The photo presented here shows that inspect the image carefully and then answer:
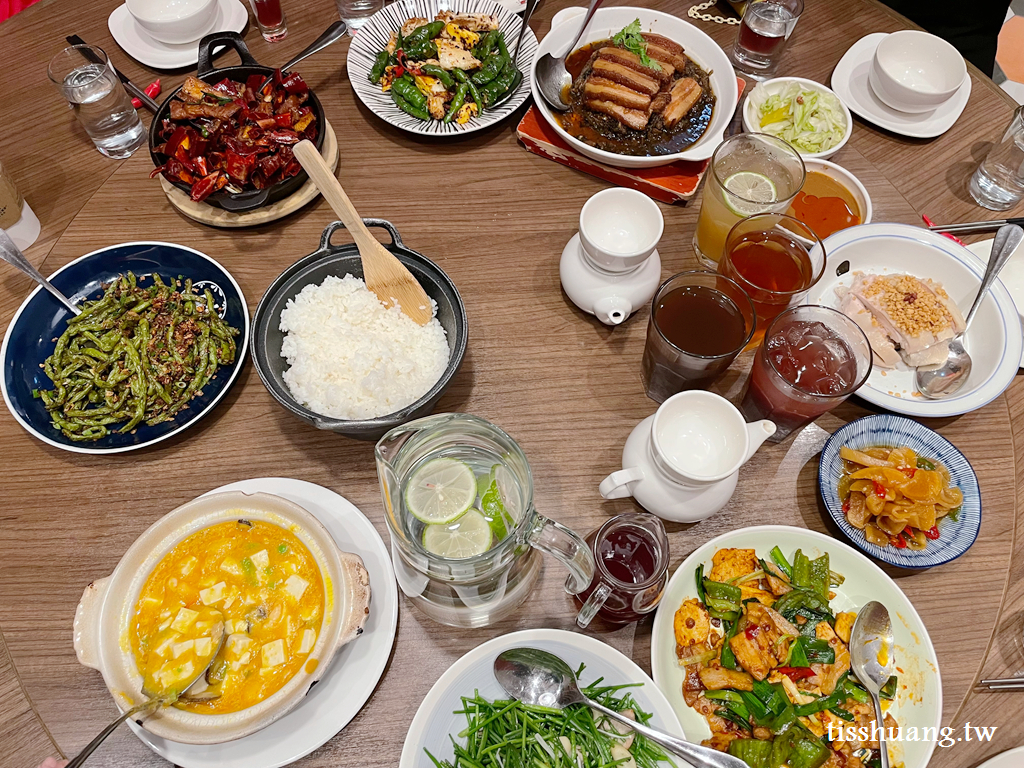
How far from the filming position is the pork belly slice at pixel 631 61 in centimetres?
224

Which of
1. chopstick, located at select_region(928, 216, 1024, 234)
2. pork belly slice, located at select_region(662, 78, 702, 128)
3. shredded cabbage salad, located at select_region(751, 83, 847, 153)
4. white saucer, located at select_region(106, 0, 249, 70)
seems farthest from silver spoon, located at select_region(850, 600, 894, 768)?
white saucer, located at select_region(106, 0, 249, 70)

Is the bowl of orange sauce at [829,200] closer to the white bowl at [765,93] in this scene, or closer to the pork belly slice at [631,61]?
the white bowl at [765,93]

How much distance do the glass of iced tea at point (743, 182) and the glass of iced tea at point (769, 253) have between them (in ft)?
0.18

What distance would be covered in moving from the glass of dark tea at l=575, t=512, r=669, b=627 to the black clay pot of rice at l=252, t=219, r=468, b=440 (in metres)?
0.53

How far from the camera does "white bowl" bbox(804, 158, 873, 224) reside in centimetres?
200

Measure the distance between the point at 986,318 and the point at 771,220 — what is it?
70cm

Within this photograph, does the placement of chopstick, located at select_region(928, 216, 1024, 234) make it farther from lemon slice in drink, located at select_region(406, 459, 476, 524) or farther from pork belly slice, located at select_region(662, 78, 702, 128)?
lemon slice in drink, located at select_region(406, 459, 476, 524)

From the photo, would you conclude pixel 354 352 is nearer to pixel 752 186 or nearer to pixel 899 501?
pixel 752 186

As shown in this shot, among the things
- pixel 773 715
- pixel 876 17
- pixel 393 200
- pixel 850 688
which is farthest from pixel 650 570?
pixel 876 17

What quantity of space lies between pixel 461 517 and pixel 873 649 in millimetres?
939

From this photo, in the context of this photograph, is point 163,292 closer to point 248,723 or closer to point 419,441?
point 419,441

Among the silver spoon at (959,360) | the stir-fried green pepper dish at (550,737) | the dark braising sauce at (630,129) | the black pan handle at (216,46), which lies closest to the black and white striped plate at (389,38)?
the dark braising sauce at (630,129)

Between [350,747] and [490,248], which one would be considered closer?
[350,747]

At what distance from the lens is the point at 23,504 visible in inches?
65.0
